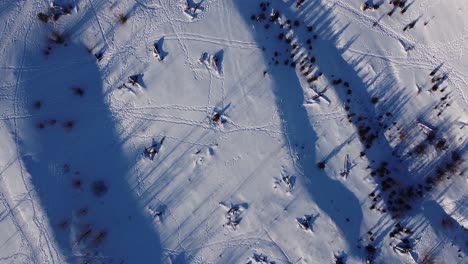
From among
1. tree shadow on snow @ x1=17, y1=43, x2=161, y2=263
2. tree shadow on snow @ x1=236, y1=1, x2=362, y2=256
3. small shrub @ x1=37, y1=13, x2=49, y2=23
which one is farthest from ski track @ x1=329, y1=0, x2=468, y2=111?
small shrub @ x1=37, y1=13, x2=49, y2=23

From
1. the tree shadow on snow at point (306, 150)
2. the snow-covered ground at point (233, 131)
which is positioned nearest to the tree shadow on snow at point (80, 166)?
the snow-covered ground at point (233, 131)

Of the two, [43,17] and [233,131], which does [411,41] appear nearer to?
[233,131]

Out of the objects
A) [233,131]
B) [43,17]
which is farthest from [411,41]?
[43,17]

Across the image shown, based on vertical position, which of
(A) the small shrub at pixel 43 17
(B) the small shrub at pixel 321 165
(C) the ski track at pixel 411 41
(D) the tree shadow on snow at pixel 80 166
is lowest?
(D) the tree shadow on snow at pixel 80 166

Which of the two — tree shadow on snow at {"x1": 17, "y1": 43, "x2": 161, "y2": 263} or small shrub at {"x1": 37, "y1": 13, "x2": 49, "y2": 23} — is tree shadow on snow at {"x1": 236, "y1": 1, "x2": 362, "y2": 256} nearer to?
tree shadow on snow at {"x1": 17, "y1": 43, "x2": 161, "y2": 263}

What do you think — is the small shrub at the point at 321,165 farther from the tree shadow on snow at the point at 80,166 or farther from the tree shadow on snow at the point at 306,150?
the tree shadow on snow at the point at 80,166

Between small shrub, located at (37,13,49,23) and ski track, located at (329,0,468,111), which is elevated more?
ski track, located at (329,0,468,111)
